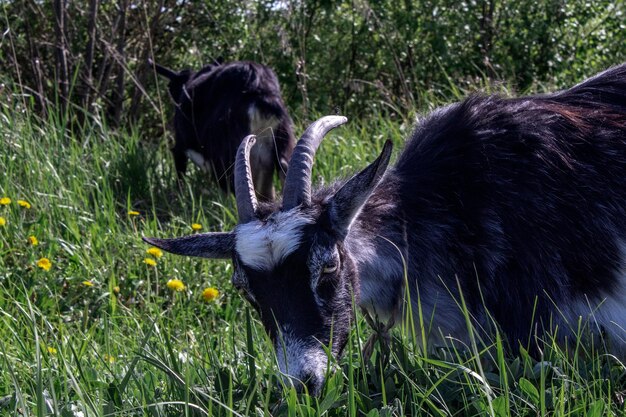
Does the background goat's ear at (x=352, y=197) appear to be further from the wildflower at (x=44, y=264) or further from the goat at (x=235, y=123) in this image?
the goat at (x=235, y=123)

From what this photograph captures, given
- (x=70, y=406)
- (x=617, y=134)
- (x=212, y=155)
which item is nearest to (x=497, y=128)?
(x=617, y=134)

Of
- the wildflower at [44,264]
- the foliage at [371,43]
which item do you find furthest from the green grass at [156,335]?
the foliage at [371,43]

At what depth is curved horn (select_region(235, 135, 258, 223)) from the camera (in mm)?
3811

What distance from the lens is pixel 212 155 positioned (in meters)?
7.77

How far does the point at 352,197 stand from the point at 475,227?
1.91ft

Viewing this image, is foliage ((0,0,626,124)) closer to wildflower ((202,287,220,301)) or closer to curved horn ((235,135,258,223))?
wildflower ((202,287,220,301))

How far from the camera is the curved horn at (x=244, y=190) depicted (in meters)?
3.81

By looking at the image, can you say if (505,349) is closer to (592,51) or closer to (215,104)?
(215,104)

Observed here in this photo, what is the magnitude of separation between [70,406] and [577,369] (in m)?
1.63

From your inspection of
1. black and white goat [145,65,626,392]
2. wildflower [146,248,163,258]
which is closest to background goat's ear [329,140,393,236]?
black and white goat [145,65,626,392]

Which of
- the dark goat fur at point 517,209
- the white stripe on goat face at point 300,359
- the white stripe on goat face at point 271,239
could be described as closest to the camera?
the white stripe on goat face at point 300,359

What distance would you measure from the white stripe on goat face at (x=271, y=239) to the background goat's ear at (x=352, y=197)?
0.12 meters

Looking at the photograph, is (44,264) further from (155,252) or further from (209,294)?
(209,294)

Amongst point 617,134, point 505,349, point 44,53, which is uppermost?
point 44,53
